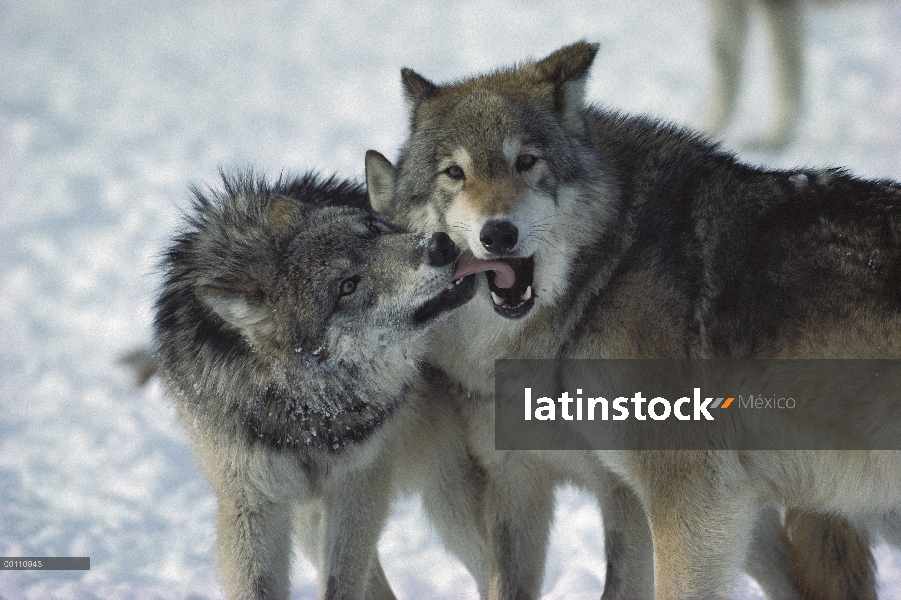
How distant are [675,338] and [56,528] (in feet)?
11.6

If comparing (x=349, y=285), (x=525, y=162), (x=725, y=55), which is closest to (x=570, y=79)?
(x=525, y=162)

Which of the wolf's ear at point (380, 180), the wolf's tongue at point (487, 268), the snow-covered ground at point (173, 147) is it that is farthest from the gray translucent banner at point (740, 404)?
the snow-covered ground at point (173, 147)

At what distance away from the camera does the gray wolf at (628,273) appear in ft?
10.5

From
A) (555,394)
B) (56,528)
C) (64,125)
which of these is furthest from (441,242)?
(64,125)

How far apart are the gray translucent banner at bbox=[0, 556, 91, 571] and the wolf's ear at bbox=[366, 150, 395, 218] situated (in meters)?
2.43

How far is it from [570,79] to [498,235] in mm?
853

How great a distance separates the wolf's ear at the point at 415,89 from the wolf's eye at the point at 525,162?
2.12 feet

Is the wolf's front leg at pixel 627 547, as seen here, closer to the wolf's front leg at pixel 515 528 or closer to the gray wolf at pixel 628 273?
the gray wolf at pixel 628 273

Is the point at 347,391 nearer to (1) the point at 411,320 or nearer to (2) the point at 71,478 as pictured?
(1) the point at 411,320

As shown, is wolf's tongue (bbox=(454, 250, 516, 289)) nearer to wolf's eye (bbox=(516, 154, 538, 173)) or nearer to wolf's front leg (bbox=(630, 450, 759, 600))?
wolf's eye (bbox=(516, 154, 538, 173))

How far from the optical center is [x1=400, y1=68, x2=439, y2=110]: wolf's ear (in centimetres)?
381

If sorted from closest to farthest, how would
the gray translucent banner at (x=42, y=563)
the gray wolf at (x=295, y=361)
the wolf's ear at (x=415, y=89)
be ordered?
the gray wolf at (x=295, y=361)
the wolf's ear at (x=415, y=89)
the gray translucent banner at (x=42, y=563)

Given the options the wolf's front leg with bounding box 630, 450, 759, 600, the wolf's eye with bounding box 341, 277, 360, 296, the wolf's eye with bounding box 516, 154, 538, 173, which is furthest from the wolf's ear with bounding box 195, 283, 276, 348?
the wolf's front leg with bounding box 630, 450, 759, 600

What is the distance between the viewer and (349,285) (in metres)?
3.34
